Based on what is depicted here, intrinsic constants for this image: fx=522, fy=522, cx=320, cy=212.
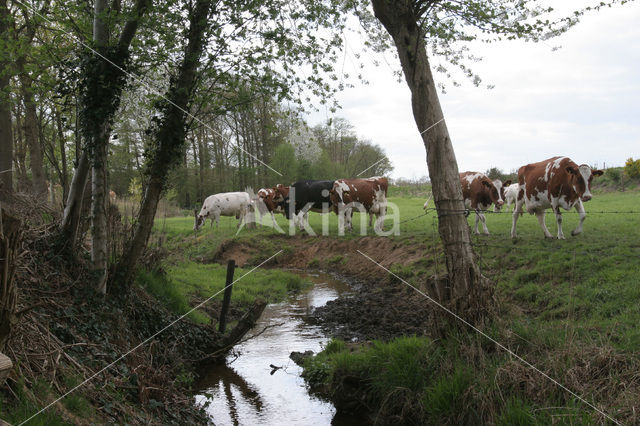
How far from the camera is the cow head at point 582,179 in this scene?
11.9 meters

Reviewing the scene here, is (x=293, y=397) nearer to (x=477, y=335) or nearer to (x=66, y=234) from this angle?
(x=477, y=335)

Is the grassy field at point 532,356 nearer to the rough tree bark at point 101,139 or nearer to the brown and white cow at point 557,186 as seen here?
the brown and white cow at point 557,186

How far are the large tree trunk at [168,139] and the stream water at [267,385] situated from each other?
221 cm

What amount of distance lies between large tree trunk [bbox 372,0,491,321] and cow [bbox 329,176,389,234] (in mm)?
12679

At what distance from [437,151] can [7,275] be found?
16.9 feet

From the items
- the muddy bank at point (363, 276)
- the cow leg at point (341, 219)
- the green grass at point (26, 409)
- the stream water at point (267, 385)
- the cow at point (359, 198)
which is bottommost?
the stream water at point (267, 385)

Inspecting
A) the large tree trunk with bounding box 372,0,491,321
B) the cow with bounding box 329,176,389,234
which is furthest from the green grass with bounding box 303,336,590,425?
the cow with bounding box 329,176,389,234

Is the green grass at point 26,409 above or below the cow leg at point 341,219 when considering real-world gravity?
below

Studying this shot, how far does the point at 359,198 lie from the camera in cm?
2056

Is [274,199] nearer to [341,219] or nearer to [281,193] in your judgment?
[281,193]

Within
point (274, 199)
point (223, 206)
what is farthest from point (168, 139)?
point (223, 206)

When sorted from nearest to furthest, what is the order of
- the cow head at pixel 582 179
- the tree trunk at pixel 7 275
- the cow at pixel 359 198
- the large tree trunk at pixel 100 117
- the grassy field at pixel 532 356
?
the tree trunk at pixel 7 275 → the grassy field at pixel 532 356 → the large tree trunk at pixel 100 117 → the cow head at pixel 582 179 → the cow at pixel 359 198

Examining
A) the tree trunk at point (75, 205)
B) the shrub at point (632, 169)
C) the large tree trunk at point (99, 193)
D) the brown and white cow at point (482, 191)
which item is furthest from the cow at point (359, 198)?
the shrub at point (632, 169)

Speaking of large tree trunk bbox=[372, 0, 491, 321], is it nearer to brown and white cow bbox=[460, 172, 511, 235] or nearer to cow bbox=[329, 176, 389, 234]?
brown and white cow bbox=[460, 172, 511, 235]
